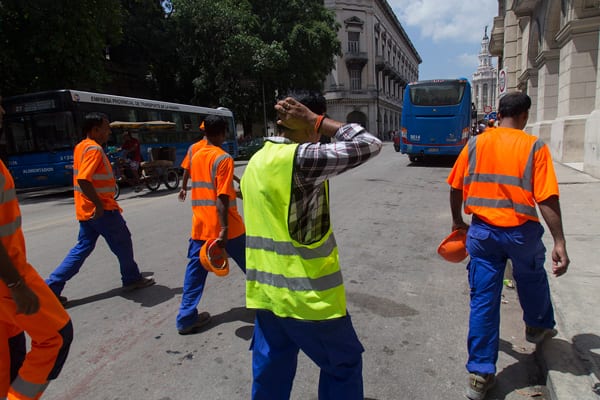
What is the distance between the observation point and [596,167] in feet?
32.6

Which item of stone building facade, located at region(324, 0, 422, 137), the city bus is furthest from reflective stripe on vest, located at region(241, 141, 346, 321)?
stone building facade, located at region(324, 0, 422, 137)

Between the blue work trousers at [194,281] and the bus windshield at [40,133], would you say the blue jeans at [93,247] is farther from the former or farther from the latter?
the bus windshield at [40,133]

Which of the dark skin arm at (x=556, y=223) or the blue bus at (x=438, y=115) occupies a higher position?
the blue bus at (x=438, y=115)

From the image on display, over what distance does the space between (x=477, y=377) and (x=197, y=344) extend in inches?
78.3

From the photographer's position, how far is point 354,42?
54.8 m

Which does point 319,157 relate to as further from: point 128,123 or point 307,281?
point 128,123

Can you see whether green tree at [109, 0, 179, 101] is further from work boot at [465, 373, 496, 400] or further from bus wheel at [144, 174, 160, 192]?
work boot at [465, 373, 496, 400]

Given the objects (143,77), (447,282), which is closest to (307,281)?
(447,282)

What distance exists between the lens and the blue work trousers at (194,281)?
11.4ft

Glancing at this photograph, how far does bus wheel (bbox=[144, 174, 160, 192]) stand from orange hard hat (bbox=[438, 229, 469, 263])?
11017mm

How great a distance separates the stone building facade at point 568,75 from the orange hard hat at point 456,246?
27.4 ft

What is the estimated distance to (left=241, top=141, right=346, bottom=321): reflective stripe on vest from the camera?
1774 millimetres

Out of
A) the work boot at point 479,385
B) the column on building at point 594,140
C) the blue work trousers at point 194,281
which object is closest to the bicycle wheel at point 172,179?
the blue work trousers at point 194,281

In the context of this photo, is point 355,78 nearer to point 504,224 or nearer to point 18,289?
point 504,224
